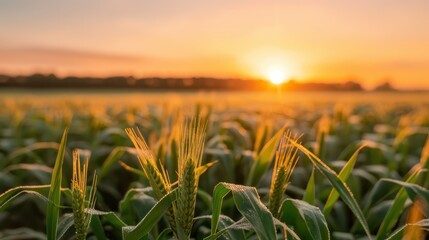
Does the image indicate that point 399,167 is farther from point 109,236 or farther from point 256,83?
point 256,83

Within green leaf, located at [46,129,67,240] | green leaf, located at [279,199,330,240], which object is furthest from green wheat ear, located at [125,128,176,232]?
green leaf, located at [279,199,330,240]

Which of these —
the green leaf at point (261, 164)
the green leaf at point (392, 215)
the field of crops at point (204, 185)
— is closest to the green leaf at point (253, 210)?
the field of crops at point (204, 185)

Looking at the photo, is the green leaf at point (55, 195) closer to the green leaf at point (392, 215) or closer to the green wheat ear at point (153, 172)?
the green wheat ear at point (153, 172)

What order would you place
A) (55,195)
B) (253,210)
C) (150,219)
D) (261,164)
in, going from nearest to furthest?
(253,210) < (150,219) < (55,195) < (261,164)

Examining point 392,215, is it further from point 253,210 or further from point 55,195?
point 55,195

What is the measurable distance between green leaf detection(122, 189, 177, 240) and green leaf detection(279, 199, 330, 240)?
44cm

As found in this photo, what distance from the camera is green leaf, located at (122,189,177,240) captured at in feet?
5.25

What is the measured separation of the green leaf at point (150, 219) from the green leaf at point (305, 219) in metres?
0.44

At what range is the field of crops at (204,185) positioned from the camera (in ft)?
5.30

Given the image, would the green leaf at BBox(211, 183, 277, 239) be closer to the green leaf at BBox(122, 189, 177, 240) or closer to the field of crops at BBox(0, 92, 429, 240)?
the field of crops at BBox(0, 92, 429, 240)

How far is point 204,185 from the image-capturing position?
11.2ft

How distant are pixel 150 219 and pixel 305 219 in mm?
493

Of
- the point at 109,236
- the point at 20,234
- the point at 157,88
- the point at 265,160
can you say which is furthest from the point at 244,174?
the point at 157,88

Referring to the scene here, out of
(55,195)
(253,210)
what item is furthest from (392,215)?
(55,195)
